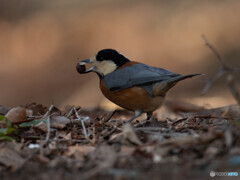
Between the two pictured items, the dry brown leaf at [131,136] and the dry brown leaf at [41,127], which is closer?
the dry brown leaf at [131,136]

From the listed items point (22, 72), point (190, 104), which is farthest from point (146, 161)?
point (22, 72)

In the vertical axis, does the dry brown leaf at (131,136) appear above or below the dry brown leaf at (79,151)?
above

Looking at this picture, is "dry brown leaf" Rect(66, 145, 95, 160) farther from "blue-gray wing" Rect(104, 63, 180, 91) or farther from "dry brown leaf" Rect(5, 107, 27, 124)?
"blue-gray wing" Rect(104, 63, 180, 91)

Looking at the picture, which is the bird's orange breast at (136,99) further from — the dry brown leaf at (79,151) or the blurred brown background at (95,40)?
the blurred brown background at (95,40)

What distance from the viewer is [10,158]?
10.8 feet

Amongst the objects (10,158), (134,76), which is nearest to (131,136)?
(10,158)

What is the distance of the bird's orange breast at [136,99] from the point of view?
5.21 metres

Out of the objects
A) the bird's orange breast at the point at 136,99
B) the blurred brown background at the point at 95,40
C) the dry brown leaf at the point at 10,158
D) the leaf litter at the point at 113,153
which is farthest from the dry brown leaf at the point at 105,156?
the blurred brown background at the point at 95,40

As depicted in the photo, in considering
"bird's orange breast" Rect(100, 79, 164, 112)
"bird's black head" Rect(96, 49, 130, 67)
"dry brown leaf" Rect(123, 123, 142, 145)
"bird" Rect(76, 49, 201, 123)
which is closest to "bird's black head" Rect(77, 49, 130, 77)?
"bird's black head" Rect(96, 49, 130, 67)

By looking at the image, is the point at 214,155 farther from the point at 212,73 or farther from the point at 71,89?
the point at 71,89

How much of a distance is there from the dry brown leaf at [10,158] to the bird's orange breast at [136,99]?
213 cm

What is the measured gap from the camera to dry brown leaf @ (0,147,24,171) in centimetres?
320

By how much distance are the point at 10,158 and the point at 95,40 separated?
7.77 metres

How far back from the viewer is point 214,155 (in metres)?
3.06
